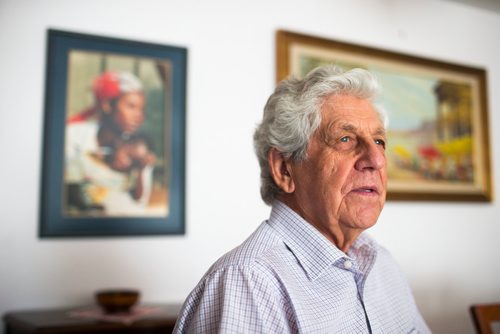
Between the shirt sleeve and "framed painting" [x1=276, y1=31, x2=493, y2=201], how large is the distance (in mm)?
1952

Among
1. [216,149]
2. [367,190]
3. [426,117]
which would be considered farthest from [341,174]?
[426,117]

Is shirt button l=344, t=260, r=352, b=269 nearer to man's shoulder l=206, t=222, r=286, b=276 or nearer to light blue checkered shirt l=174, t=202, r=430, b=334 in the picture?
light blue checkered shirt l=174, t=202, r=430, b=334

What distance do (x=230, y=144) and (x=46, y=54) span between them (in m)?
1.01

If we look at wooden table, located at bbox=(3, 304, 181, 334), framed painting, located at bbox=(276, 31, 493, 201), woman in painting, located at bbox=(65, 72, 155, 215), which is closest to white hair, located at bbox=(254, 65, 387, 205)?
wooden table, located at bbox=(3, 304, 181, 334)

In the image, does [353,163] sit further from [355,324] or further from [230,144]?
[230,144]

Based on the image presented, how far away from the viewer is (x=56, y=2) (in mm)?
2338

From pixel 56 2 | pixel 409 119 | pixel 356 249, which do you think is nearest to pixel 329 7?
pixel 409 119

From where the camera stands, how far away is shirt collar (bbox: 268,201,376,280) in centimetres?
119

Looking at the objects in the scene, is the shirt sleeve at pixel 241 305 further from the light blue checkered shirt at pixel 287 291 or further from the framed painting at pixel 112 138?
the framed painting at pixel 112 138

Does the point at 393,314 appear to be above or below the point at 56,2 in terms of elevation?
below

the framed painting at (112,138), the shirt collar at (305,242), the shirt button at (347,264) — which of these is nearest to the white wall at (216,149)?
the framed painting at (112,138)

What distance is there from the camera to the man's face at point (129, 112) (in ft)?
7.92

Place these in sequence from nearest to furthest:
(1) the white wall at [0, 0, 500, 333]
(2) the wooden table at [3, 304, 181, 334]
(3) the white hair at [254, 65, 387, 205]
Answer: (3) the white hair at [254, 65, 387, 205]
(2) the wooden table at [3, 304, 181, 334]
(1) the white wall at [0, 0, 500, 333]

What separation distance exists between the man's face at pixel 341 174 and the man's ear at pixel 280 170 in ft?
0.06
